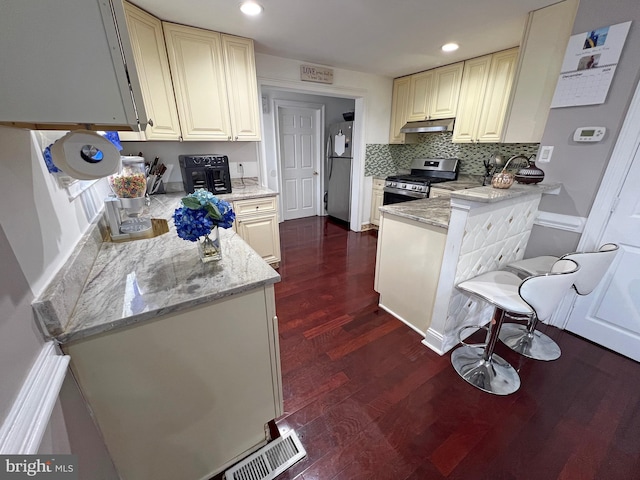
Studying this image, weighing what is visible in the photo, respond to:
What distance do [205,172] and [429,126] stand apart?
9.28 feet

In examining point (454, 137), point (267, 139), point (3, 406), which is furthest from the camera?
point (267, 139)

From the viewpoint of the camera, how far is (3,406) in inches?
19.4

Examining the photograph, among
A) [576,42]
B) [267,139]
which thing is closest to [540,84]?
[576,42]

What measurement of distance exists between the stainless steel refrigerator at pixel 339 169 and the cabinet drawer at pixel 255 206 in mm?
1921

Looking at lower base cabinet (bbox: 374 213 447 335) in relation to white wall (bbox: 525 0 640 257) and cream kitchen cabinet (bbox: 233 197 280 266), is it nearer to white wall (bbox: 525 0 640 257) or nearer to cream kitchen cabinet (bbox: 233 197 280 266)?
white wall (bbox: 525 0 640 257)

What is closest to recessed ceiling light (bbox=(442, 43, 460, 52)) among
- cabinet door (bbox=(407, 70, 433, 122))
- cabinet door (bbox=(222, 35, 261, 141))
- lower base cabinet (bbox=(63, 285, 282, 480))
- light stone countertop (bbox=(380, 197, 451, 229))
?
cabinet door (bbox=(407, 70, 433, 122))

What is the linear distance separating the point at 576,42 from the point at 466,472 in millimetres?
2572

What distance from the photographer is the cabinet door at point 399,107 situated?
12.0 feet

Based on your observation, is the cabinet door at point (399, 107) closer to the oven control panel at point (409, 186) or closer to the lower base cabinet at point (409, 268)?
the oven control panel at point (409, 186)

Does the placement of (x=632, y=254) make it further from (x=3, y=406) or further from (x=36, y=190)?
(x=36, y=190)

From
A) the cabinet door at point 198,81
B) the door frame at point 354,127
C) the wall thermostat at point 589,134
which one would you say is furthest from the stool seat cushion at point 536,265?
the cabinet door at point 198,81

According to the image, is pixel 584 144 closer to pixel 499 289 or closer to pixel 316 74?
pixel 499 289

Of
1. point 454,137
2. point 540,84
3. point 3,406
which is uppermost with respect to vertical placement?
point 540,84

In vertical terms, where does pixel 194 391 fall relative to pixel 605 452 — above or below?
above
